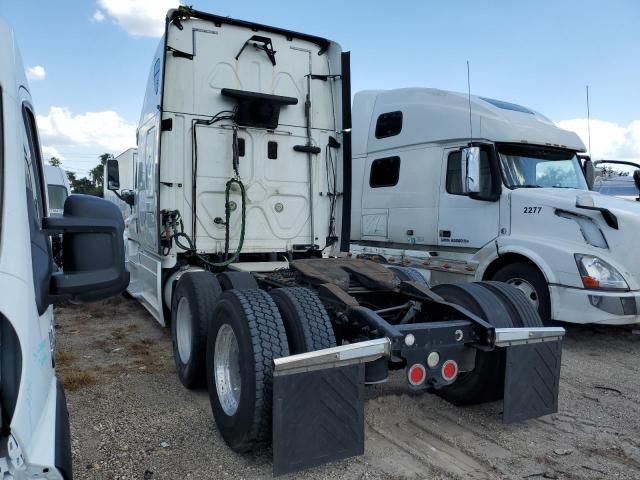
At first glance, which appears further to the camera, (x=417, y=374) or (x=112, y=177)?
(x=112, y=177)

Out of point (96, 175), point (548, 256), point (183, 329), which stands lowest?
point (183, 329)

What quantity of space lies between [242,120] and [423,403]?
12.0ft

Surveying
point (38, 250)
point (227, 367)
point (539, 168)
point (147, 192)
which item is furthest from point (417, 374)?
point (539, 168)

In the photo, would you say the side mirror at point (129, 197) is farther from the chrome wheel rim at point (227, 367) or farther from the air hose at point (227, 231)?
the chrome wheel rim at point (227, 367)

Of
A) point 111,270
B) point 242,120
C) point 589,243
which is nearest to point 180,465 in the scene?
point 111,270

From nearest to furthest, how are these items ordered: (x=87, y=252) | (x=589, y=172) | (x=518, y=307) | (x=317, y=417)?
(x=87, y=252), (x=317, y=417), (x=518, y=307), (x=589, y=172)

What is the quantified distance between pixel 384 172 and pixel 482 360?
5172 mm

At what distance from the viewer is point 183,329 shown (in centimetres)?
489

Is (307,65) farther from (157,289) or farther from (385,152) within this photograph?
(157,289)

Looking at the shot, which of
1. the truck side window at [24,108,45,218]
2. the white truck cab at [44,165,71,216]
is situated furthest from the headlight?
the white truck cab at [44,165,71,216]

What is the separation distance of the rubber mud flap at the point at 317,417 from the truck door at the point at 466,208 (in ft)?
15.2

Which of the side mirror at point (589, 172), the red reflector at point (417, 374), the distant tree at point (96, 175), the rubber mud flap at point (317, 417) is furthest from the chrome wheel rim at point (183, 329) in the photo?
the distant tree at point (96, 175)

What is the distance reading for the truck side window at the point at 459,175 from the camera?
22.9ft

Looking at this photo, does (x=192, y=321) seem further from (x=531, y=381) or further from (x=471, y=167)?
(x=471, y=167)
